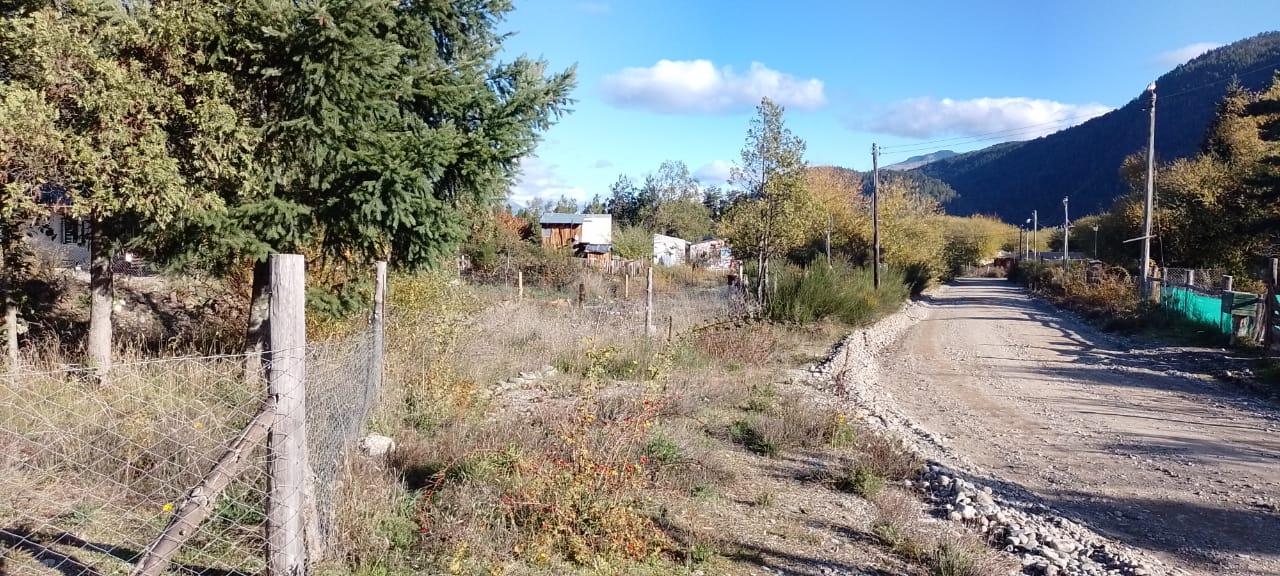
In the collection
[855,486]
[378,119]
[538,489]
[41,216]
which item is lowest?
[855,486]

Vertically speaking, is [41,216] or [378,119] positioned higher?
[378,119]

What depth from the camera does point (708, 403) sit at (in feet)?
31.7

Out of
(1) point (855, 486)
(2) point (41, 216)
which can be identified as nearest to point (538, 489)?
(1) point (855, 486)

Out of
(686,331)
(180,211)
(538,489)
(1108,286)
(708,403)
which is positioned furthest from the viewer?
(1108,286)

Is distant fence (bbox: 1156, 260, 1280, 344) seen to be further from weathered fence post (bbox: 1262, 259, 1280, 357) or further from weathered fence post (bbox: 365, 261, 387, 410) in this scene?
weathered fence post (bbox: 365, 261, 387, 410)

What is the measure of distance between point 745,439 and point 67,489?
18.2 ft

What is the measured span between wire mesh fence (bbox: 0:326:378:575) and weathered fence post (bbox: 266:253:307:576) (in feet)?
0.24

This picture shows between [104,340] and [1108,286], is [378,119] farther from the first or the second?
[1108,286]

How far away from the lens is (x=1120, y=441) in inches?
345

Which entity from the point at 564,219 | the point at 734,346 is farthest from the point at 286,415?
the point at 564,219

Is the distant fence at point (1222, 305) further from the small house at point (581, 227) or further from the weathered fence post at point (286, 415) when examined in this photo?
the small house at point (581, 227)

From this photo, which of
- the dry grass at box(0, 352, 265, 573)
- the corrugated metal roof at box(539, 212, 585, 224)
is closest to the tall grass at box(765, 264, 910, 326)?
the dry grass at box(0, 352, 265, 573)

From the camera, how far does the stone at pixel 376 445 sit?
6099 mm

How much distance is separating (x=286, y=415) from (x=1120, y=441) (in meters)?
8.52
